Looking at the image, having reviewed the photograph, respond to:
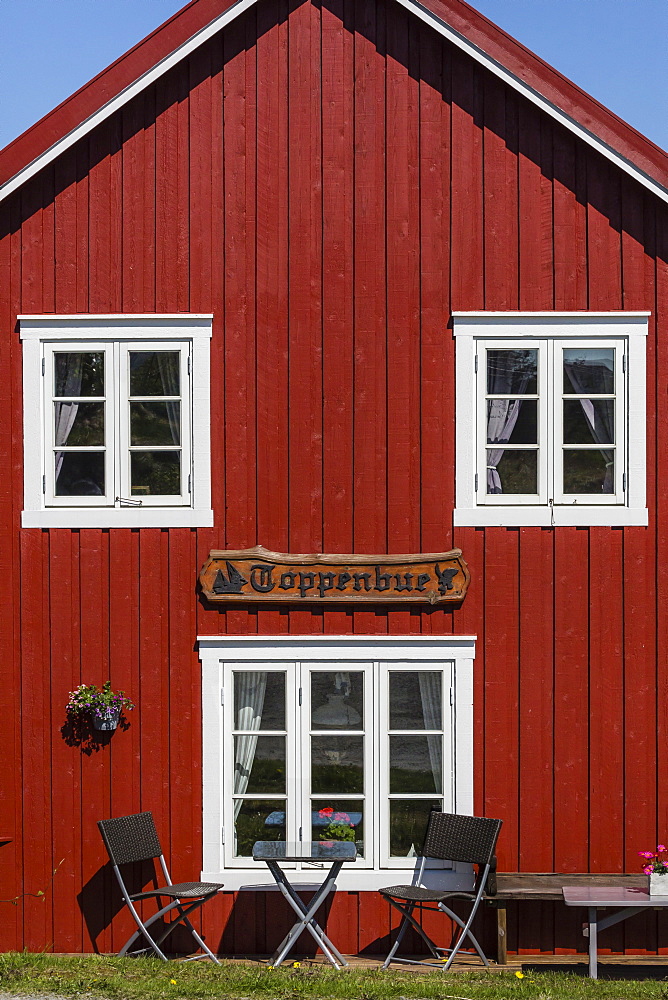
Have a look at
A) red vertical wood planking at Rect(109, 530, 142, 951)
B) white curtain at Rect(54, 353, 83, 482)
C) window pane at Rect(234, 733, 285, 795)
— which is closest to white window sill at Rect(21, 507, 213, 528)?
red vertical wood planking at Rect(109, 530, 142, 951)

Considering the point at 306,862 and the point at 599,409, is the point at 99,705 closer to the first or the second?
the point at 306,862

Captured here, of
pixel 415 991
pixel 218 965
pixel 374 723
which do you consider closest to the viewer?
pixel 415 991

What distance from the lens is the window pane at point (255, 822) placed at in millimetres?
8617

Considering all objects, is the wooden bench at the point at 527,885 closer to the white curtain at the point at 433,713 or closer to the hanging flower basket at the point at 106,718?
the white curtain at the point at 433,713

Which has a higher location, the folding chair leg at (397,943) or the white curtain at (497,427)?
the white curtain at (497,427)

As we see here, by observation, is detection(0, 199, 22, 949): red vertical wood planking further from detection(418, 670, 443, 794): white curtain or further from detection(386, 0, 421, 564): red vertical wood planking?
detection(418, 670, 443, 794): white curtain

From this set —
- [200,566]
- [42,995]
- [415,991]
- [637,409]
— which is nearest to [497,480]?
[637,409]

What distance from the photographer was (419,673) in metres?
8.66

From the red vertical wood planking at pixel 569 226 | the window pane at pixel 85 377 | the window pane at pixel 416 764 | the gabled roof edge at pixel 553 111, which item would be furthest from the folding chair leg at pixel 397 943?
the gabled roof edge at pixel 553 111

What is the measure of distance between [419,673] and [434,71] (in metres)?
4.79

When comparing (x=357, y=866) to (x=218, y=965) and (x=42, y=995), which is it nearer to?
(x=218, y=965)

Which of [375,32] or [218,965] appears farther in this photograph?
[375,32]

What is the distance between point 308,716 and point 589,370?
3.54 m

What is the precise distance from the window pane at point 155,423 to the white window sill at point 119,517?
→ 1.84 ft
